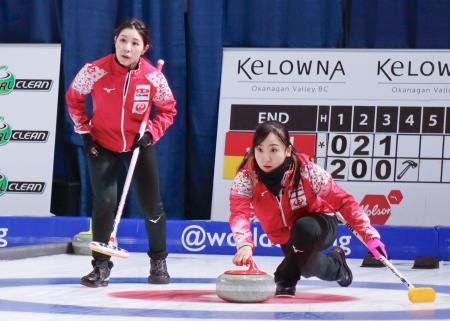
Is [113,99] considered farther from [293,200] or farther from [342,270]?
[342,270]

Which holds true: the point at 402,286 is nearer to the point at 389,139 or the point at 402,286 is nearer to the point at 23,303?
the point at 23,303

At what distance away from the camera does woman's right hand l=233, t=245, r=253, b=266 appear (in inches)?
110

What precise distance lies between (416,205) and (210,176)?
4.55ft

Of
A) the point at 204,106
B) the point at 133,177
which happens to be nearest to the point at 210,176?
the point at 204,106

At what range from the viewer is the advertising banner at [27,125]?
5934 mm

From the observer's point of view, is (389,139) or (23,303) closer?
(23,303)

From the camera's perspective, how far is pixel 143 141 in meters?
3.48

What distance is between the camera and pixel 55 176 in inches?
249

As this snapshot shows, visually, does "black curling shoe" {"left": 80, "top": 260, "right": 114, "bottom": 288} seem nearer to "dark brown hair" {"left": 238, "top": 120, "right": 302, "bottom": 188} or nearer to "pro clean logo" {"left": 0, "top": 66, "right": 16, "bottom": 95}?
"dark brown hair" {"left": 238, "top": 120, "right": 302, "bottom": 188}

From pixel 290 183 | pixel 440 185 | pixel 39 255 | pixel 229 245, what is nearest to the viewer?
pixel 290 183

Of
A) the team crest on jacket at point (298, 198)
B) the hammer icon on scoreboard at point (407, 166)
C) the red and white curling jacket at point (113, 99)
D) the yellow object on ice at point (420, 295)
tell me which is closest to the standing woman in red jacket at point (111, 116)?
the red and white curling jacket at point (113, 99)

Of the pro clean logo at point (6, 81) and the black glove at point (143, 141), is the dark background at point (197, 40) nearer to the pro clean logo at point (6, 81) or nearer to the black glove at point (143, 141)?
the pro clean logo at point (6, 81)

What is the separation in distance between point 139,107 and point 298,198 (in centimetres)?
77

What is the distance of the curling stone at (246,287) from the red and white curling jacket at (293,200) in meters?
0.14
